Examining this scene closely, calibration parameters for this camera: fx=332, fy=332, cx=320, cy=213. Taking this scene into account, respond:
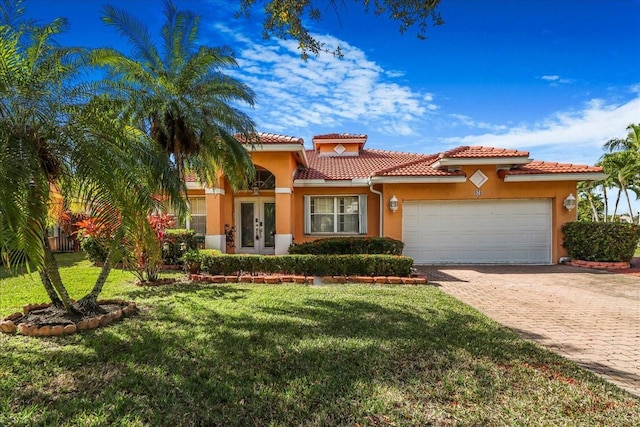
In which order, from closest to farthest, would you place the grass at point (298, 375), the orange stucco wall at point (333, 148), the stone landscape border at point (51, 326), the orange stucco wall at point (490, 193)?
the grass at point (298, 375) → the stone landscape border at point (51, 326) → the orange stucco wall at point (490, 193) → the orange stucco wall at point (333, 148)

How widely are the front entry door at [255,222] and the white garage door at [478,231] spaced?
21.3 feet

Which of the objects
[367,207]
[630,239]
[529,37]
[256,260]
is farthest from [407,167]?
[630,239]

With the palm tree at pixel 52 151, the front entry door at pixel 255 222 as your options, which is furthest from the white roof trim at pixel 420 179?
the palm tree at pixel 52 151

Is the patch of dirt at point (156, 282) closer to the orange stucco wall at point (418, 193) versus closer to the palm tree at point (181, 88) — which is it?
the palm tree at point (181, 88)

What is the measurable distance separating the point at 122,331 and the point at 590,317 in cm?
899

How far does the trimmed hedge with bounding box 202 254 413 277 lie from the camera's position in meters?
10.8

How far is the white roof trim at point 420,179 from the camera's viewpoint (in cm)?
1386

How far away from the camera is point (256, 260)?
35.9 feet

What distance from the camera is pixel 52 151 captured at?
5.29m

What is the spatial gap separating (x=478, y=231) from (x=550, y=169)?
3.99 m

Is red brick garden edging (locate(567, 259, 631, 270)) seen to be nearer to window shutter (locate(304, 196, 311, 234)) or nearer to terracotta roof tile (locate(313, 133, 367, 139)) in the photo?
window shutter (locate(304, 196, 311, 234))

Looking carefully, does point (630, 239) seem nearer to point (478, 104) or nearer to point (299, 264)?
point (478, 104)

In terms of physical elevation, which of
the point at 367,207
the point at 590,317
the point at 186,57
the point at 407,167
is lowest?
the point at 590,317

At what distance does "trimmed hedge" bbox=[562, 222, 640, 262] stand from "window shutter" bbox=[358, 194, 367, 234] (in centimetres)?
869
